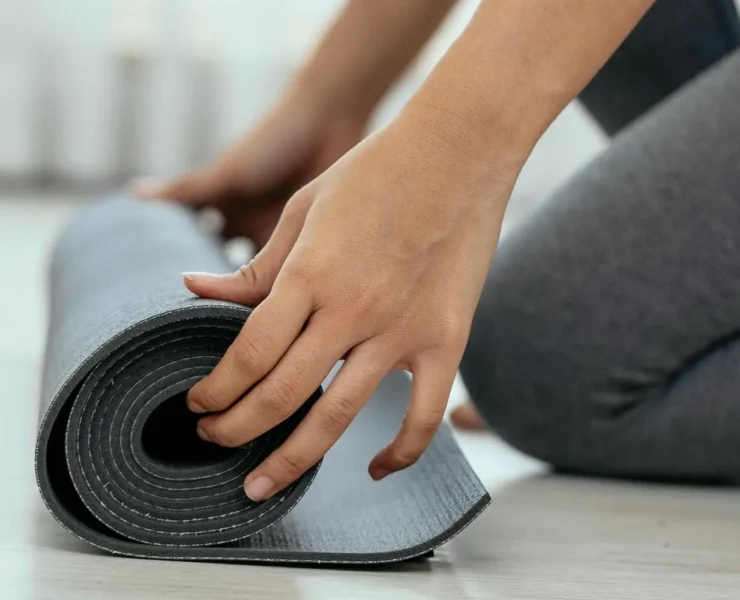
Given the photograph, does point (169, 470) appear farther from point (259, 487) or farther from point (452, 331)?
point (452, 331)

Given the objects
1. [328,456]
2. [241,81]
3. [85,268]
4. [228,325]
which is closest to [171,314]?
[228,325]

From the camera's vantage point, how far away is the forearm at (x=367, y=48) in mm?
1472

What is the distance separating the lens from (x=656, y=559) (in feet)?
2.87

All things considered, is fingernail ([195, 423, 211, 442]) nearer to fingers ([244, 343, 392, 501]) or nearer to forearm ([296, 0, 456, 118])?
fingers ([244, 343, 392, 501])

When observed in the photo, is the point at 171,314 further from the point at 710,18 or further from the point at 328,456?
the point at 710,18

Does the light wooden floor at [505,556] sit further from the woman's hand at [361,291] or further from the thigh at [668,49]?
the thigh at [668,49]

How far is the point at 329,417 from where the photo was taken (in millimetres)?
771

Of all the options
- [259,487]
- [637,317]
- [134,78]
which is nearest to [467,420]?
[637,317]

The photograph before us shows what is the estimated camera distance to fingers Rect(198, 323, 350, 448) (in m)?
0.75

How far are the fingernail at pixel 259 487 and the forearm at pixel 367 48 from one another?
855 mm

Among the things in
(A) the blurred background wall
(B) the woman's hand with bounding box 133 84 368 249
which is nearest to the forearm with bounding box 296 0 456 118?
A: (B) the woman's hand with bounding box 133 84 368 249

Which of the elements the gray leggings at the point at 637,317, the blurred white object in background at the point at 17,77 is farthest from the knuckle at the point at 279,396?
the blurred white object in background at the point at 17,77

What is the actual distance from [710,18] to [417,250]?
69 cm

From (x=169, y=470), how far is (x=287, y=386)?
0.39 feet
